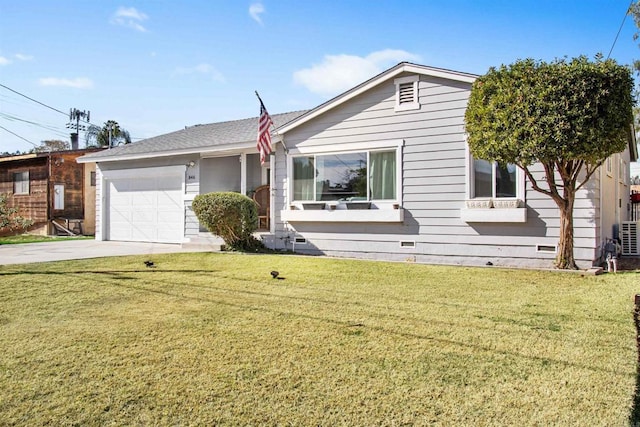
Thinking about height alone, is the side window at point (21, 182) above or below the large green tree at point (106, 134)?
below

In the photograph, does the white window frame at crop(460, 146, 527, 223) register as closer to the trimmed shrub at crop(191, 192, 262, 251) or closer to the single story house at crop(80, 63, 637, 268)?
the single story house at crop(80, 63, 637, 268)

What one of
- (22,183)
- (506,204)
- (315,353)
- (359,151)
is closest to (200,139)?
(359,151)

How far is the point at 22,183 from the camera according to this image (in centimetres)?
2000

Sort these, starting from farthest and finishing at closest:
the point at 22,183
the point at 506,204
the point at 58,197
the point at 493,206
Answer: the point at 22,183
the point at 58,197
the point at 493,206
the point at 506,204

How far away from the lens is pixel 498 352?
11.3 feet

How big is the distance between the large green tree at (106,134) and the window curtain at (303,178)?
38.0 meters

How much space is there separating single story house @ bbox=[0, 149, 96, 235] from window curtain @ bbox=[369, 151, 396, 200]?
14819 mm

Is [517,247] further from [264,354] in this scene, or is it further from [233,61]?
[233,61]

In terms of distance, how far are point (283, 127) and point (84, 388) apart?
28.0 feet

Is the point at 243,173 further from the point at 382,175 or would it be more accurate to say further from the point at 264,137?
the point at 382,175

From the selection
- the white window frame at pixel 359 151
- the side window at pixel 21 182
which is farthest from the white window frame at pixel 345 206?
the side window at pixel 21 182

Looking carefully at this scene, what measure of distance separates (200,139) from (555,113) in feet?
31.7

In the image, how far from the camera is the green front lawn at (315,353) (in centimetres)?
251

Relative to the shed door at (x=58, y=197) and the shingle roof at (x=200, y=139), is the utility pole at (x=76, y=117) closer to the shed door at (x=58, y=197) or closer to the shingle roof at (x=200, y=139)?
the shed door at (x=58, y=197)
